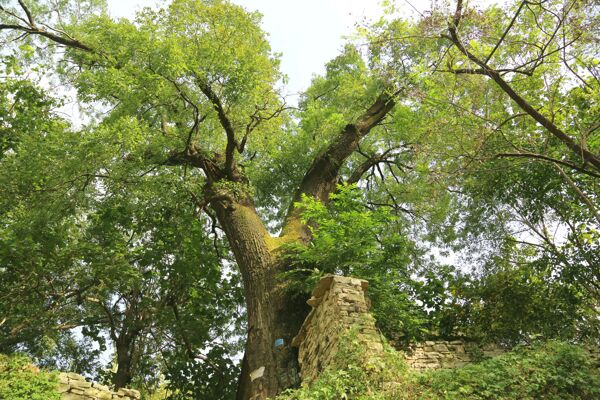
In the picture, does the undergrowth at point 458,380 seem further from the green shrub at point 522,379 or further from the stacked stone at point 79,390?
the stacked stone at point 79,390

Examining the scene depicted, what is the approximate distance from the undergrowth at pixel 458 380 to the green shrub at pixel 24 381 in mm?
3968

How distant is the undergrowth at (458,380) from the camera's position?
4.86 metres

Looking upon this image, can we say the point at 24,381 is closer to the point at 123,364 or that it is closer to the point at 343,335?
the point at 123,364

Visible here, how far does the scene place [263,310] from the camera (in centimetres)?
761

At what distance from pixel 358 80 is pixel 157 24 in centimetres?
484

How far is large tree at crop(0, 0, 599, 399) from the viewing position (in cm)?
739

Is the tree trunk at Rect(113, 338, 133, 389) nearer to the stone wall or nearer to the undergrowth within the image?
the stone wall

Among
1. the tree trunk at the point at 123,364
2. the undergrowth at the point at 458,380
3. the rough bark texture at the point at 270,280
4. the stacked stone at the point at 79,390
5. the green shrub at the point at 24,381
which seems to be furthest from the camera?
the tree trunk at the point at 123,364

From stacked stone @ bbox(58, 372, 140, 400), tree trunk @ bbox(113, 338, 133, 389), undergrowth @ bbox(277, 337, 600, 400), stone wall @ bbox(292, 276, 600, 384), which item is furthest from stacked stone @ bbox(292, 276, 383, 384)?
tree trunk @ bbox(113, 338, 133, 389)

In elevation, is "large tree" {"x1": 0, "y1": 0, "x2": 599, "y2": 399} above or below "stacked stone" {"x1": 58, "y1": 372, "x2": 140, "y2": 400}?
above

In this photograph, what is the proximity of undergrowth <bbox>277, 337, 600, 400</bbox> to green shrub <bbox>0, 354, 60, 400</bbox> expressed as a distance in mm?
3968

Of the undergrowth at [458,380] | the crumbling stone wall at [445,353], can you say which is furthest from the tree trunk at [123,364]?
the undergrowth at [458,380]

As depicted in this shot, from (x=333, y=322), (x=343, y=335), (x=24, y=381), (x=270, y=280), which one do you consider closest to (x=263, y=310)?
(x=270, y=280)

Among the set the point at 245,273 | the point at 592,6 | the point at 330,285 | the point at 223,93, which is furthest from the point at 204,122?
the point at 592,6
